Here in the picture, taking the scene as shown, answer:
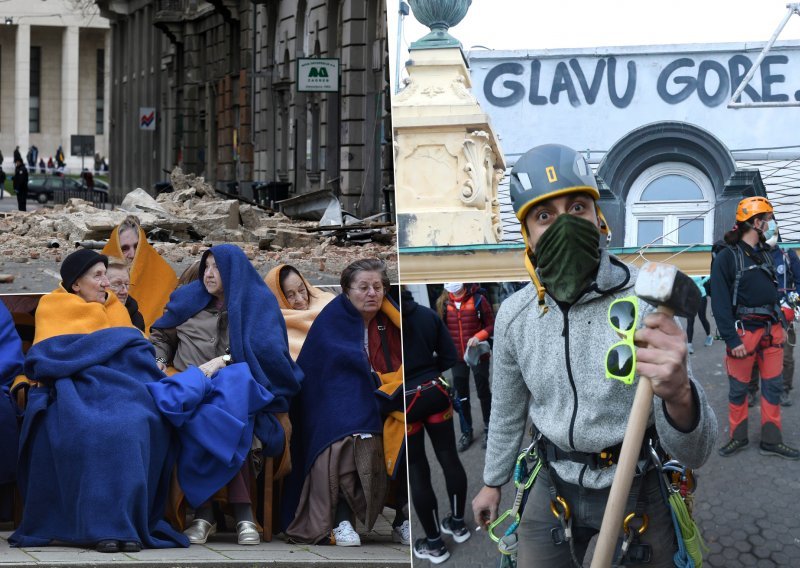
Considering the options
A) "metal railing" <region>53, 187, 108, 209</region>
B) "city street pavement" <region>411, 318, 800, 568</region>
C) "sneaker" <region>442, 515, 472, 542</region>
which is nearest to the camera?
"city street pavement" <region>411, 318, 800, 568</region>

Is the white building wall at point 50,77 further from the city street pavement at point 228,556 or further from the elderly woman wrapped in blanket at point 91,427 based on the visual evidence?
the city street pavement at point 228,556

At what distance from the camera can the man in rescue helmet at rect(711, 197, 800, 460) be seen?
3.07 meters

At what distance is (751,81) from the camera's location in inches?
122

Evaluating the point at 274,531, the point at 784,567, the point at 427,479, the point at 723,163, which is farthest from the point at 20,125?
the point at 784,567

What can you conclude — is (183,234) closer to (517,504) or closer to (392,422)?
(392,422)

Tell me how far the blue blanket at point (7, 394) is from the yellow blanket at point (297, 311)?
830 mm

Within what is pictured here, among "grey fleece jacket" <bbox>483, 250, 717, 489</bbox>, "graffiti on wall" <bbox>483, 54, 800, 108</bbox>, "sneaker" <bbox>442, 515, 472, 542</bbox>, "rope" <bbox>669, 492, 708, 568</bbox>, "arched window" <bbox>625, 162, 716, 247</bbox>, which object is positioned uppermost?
"graffiti on wall" <bbox>483, 54, 800, 108</bbox>

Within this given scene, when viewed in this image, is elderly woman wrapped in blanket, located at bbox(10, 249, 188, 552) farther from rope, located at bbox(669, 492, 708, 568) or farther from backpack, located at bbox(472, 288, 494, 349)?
rope, located at bbox(669, 492, 708, 568)

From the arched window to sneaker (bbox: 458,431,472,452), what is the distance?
611 millimetres

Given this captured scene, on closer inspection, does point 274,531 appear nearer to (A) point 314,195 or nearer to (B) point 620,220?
(A) point 314,195

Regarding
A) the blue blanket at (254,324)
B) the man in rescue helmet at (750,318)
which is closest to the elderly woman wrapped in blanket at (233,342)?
the blue blanket at (254,324)

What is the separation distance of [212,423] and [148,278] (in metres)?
0.50

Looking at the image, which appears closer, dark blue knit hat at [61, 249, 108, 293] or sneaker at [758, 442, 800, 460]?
sneaker at [758, 442, 800, 460]

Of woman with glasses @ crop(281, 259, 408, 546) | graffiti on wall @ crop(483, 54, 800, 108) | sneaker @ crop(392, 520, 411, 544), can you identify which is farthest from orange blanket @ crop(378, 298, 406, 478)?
graffiti on wall @ crop(483, 54, 800, 108)
